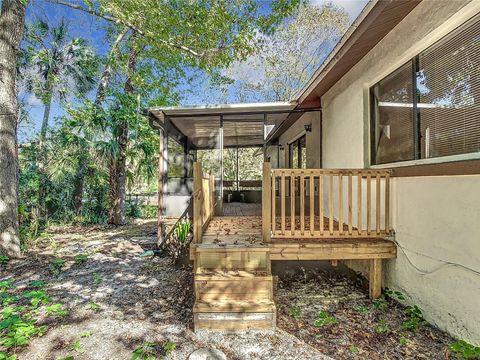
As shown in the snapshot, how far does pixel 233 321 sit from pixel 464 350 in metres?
2.06

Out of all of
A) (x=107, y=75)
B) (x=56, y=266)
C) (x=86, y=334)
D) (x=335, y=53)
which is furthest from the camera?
(x=107, y=75)

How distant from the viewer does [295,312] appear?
333cm

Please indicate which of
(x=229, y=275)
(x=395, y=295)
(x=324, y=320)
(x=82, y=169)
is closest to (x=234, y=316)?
(x=229, y=275)

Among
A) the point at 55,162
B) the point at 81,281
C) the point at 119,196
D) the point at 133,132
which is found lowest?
the point at 81,281

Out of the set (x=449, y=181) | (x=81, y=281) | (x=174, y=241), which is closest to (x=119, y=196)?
(x=174, y=241)

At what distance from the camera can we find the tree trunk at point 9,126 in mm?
5273

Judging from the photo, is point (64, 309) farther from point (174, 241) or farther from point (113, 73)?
point (113, 73)

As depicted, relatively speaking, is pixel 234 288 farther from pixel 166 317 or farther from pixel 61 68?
pixel 61 68

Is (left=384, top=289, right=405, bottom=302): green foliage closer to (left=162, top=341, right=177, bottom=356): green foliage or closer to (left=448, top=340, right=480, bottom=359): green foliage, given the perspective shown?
(left=448, top=340, right=480, bottom=359): green foliage

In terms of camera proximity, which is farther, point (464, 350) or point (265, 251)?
point (265, 251)

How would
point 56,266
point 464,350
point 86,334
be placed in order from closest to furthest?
point 464,350 < point 86,334 < point 56,266

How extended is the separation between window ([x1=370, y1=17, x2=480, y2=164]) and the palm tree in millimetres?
12613

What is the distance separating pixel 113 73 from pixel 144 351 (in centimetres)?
1060

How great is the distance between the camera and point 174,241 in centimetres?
600
